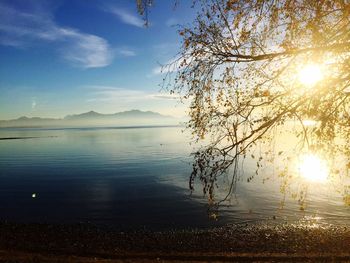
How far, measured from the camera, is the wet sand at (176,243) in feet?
66.6

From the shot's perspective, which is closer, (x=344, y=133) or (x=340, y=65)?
(x=340, y=65)

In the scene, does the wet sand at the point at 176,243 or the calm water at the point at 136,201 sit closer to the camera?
the wet sand at the point at 176,243

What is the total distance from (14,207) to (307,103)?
34.2 m

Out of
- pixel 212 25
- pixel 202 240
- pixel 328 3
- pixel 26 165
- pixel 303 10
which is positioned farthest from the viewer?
pixel 26 165

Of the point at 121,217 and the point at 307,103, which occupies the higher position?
the point at 307,103

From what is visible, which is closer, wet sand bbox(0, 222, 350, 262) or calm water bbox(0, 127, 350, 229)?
wet sand bbox(0, 222, 350, 262)

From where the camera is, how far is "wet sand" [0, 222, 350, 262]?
2031 centimetres

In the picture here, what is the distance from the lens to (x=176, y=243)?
24.1 m

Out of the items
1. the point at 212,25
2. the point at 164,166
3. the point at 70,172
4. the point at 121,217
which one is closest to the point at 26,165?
the point at 70,172

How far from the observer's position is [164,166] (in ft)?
212

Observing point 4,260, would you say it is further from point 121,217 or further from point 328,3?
point 328,3

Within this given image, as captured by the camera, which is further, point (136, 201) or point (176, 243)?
point (136, 201)

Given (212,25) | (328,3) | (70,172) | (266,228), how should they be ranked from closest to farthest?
(328,3)
(212,25)
(266,228)
(70,172)

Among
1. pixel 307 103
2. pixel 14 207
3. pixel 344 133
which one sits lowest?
pixel 14 207
